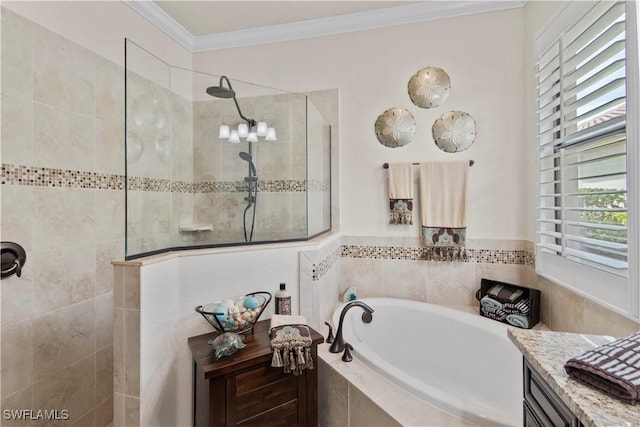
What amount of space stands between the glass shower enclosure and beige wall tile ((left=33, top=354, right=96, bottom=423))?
969 mm

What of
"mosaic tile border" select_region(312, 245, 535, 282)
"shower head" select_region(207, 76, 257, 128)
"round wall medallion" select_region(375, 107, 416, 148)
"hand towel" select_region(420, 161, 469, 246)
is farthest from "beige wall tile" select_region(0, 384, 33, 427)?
"round wall medallion" select_region(375, 107, 416, 148)

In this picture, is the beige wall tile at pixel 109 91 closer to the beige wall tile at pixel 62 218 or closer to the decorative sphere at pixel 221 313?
the beige wall tile at pixel 62 218

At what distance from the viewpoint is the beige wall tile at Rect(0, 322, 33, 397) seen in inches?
53.9

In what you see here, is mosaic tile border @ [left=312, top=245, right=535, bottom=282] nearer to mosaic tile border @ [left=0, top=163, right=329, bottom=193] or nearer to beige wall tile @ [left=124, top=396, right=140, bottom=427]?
mosaic tile border @ [left=0, top=163, right=329, bottom=193]

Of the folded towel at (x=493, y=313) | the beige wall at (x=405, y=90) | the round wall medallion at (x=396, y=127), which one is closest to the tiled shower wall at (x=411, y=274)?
the beige wall at (x=405, y=90)

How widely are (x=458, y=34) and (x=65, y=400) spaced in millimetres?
3461

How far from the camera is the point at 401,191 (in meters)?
2.34

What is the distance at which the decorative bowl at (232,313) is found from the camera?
1340 millimetres

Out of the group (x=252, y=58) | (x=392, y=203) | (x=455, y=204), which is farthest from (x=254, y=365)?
(x=252, y=58)

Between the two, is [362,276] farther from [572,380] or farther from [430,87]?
[572,380]

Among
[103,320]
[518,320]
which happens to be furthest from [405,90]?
[103,320]

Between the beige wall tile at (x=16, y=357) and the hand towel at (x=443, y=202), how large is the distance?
2.43m

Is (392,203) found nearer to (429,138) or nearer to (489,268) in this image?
(429,138)

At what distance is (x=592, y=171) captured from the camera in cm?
153
